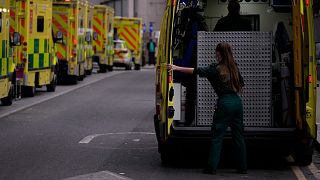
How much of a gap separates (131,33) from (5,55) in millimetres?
31819

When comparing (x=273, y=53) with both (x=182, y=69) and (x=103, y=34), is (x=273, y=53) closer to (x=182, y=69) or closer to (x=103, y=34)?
(x=182, y=69)

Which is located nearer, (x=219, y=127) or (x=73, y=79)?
(x=219, y=127)

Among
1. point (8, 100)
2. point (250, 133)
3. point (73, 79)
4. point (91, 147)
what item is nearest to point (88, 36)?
point (73, 79)

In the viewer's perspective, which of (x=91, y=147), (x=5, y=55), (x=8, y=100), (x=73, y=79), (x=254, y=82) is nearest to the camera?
(x=254, y=82)

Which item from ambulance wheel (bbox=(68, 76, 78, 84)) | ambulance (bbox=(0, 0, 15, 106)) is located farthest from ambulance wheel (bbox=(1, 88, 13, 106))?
ambulance wheel (bbox=(68, 76, 78, 84))

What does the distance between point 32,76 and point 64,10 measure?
642 cm

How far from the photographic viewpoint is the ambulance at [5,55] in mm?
18766

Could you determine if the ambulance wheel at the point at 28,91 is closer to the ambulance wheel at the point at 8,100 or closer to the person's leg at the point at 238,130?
the ambulance wheel at the point at 8,100

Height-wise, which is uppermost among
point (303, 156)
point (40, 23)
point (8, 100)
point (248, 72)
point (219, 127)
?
point (40, 23)

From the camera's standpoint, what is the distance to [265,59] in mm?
11297

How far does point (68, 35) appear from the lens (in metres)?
30.2

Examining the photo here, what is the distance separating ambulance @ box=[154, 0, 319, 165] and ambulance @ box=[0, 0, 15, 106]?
24.5 feet

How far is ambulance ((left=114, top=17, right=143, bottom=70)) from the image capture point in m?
50.7

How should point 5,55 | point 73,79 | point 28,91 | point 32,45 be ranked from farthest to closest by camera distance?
point 73,79 → point 28,91 → point 32,45 → point 5,55
